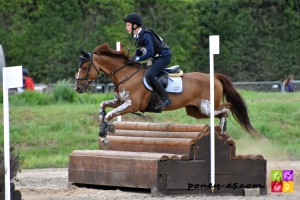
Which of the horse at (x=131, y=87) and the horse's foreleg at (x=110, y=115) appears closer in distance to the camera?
the horse's foreleg at (x=110, y=115)

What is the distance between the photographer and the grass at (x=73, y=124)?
22406mm

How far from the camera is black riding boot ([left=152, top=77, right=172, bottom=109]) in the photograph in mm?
15188

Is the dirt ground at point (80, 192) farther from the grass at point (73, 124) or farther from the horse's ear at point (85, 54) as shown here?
the grass at point (73, 124)

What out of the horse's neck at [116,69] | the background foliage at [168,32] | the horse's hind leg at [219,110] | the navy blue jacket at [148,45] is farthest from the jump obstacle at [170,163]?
the background foliage at [168,32]

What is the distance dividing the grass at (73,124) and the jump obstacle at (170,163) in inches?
196

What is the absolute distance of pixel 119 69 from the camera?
15.5m

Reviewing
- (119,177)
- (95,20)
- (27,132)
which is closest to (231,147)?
(119,177)

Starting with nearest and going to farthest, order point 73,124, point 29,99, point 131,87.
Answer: point 131,87, point 73,124, point 29,99

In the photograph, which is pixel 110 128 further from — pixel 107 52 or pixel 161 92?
pixel 107 52

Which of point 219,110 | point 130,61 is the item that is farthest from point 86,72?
point 219,110

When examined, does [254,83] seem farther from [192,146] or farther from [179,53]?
[192,146]

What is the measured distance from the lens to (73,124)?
79.9 feet

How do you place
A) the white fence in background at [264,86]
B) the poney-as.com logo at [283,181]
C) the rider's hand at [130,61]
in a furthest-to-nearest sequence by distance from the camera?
the white fence in background at [264,86] < the rider's hand at [130,61] < the poney-as.com logo at [283,181]

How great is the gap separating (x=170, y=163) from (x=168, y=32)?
24.8m
